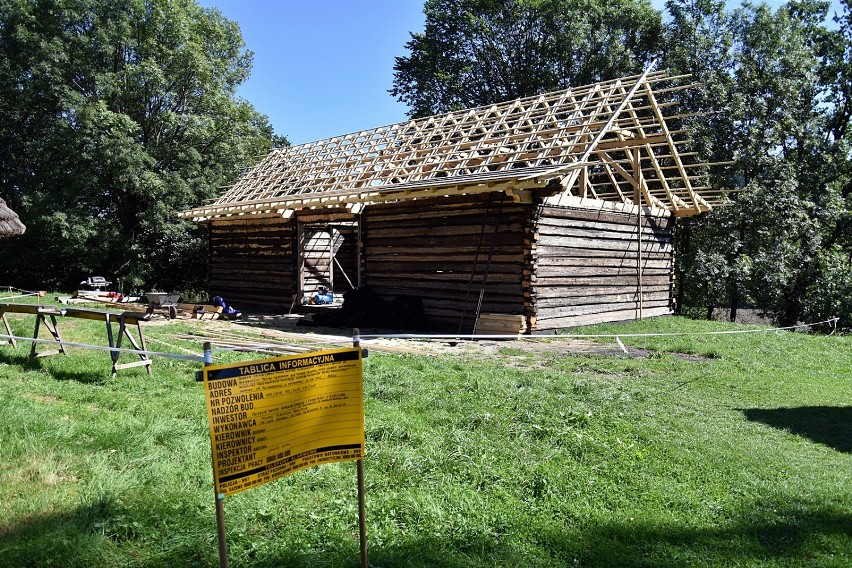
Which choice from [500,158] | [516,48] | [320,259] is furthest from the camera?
[516,48]

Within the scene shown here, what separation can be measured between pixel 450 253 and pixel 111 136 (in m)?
17.3

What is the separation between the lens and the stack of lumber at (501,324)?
14391 millimetres

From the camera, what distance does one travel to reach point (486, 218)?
1488cm

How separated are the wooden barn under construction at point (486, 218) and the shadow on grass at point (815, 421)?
6.70 metres

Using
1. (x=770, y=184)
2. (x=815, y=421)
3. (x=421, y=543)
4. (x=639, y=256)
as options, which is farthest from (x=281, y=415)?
(x=770, y=184)

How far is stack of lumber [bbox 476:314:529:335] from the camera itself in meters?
14.4

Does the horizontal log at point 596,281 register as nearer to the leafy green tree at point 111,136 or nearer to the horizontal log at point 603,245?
the horizontal log at point 603,245

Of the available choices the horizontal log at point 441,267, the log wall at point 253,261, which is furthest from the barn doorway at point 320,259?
the horizontal log at point 441,267

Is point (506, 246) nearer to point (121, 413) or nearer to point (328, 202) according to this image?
point (328, 202)

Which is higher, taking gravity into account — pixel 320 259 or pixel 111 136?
pixel 111 136

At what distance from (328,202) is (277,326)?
3768mm

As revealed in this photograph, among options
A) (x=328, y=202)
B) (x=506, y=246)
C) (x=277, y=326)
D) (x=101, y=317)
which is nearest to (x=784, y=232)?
(x=506, y=246)

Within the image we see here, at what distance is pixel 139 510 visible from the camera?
4.06 metres

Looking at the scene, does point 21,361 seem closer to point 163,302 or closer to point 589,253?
point 163,302
